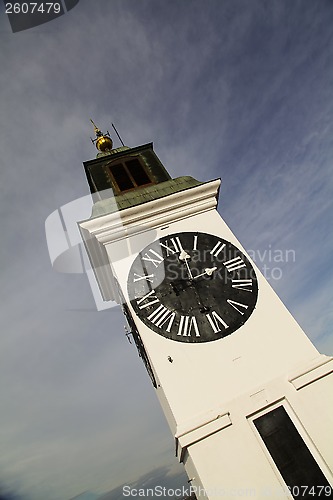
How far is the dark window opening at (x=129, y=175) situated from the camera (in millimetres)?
9734

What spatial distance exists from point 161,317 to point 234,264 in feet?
6.55

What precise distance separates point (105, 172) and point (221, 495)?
870 centimetres

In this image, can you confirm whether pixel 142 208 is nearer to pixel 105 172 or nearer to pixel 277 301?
pixel 105 172

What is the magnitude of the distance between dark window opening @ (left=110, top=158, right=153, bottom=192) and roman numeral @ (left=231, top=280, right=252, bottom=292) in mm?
4425

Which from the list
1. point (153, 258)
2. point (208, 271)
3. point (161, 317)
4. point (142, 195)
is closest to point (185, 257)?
point (208, 271)

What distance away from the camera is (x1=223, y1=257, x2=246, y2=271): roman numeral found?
7.02m

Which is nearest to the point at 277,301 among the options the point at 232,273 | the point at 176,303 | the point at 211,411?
the point at 232,273

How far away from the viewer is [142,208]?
805cm

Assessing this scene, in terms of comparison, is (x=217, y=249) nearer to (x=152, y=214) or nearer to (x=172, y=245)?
(x=172, y=245)

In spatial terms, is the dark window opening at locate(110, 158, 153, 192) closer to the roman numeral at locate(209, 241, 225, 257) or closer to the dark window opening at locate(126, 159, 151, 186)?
the dark window opening at locate(126, 159, 151, 186)

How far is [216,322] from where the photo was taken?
243 inches

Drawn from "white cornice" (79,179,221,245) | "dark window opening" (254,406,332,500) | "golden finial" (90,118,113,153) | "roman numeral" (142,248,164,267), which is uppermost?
"golden finial" (90,118,113,153)

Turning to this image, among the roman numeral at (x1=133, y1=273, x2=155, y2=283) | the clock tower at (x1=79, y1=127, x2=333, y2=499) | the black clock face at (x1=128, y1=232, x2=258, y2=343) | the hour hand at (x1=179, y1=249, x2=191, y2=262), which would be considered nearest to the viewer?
the clock tower at (x1=79, y1=127, x2=333, y2=499)

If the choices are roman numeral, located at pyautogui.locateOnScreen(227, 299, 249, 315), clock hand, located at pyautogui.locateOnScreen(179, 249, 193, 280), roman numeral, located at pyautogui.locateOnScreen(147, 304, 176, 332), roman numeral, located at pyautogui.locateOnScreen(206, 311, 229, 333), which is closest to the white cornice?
clock hand, located at pyautogui.locateOnScreen(179, 249, 193, 280)
